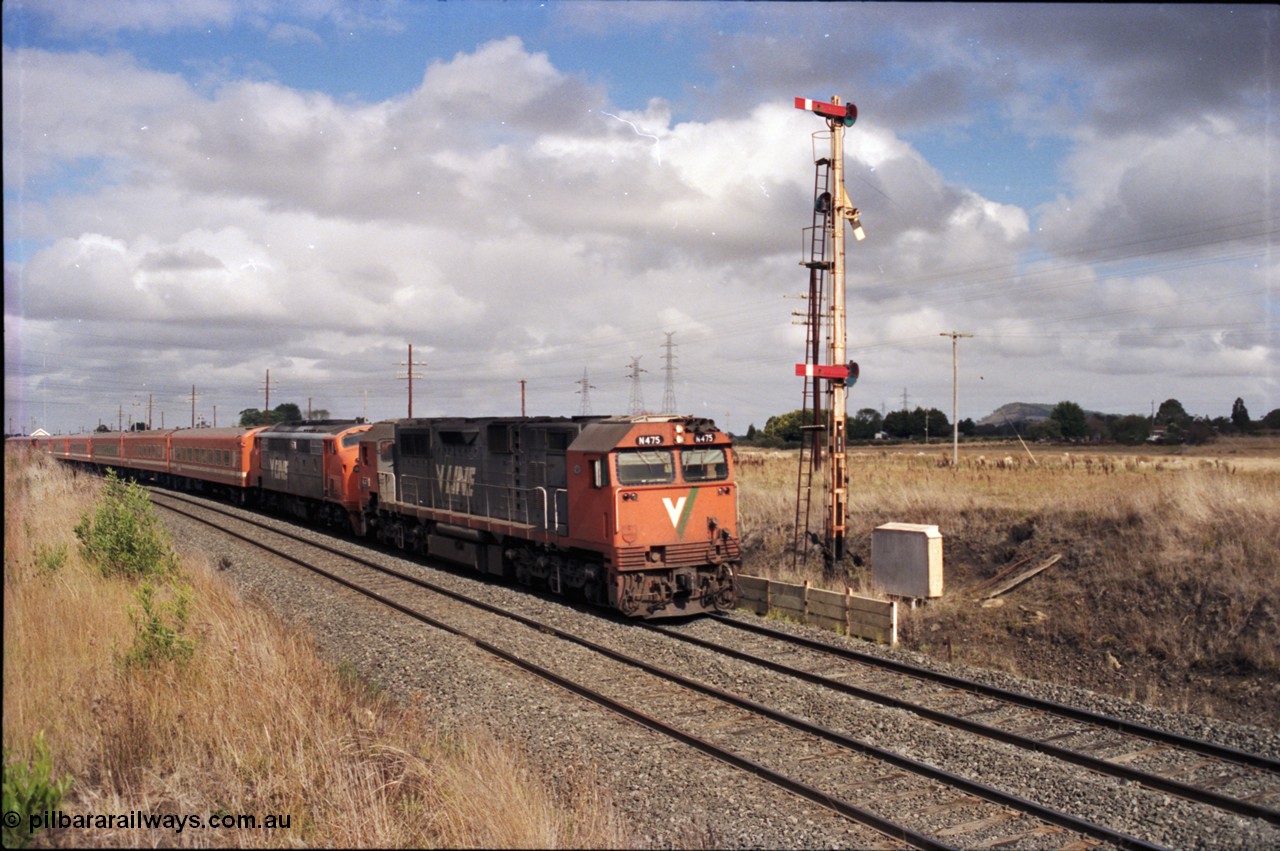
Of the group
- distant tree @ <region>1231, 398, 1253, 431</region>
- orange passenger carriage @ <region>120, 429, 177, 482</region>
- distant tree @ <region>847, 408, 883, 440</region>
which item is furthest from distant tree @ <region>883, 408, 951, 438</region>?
orange passenger carriage @ <region>120, 429, 177, 482</region>

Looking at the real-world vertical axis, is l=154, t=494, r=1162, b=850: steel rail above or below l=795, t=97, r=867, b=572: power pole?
below

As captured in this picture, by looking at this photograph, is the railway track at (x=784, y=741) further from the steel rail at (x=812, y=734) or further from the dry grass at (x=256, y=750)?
the dry grass at (x=256, y=750)

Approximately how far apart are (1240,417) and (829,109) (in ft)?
103

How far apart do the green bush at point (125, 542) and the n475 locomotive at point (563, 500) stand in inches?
229

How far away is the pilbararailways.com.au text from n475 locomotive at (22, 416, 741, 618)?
29.2 ft

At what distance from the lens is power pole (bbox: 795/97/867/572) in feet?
59.4

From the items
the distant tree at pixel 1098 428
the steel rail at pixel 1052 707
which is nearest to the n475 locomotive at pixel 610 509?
the steel rail at pixel 1052 707

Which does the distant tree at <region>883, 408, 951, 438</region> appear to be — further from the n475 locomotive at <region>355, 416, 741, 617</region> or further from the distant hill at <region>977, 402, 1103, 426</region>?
the n475 locomotive at <region>355, 416, 741, 617</region>

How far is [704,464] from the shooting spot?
51.5 ft

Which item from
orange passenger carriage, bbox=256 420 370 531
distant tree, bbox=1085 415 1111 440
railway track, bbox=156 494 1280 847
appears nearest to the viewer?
railway track, bbox=156 494 1280 847

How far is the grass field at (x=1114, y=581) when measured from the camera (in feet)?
45.5

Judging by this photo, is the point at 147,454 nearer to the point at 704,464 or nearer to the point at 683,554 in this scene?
the point at 704,464

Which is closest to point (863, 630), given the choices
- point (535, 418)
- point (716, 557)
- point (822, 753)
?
point (716, 557)

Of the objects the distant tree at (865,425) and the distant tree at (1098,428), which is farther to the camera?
the distant tree at (865,425)
